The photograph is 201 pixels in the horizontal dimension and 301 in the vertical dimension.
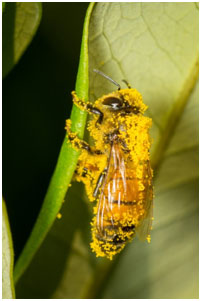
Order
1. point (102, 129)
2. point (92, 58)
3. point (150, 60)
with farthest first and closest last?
point (102, 129) → point (150, 60) → point (92, 58)

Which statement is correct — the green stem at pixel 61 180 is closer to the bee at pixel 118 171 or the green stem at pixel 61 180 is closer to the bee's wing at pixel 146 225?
the bee at pixel 118 171

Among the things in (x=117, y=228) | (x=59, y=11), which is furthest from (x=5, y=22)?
(x=117, y=228)

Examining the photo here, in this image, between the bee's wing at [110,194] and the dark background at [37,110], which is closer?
the bee's wing at [110,194]

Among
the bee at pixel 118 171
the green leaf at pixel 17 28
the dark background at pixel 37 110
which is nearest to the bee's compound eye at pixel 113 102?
the bee at pixel 118 171

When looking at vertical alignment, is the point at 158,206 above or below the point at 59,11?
below

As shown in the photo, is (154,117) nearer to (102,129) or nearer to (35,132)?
(102,129)

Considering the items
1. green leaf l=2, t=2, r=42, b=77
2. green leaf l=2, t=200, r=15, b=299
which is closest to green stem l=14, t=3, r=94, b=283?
green leaf l=2, t=200, r=15, b=299

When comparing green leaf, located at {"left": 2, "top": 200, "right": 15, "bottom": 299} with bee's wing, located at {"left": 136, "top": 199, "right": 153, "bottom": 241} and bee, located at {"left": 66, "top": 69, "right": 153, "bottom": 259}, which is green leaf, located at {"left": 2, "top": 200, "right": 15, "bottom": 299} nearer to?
bee, located at {"left": 66, "top": 69, "right": 153, "bottom": 259}
